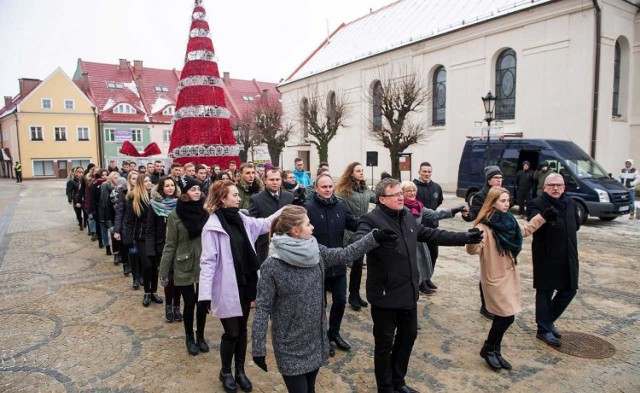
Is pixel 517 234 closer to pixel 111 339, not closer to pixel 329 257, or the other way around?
pixel 329 257

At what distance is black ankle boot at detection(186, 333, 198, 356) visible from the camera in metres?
4.66

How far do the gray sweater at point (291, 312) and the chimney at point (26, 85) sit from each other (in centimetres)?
5184

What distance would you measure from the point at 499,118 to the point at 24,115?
139 feet

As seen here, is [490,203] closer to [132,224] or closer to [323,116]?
[132,224]

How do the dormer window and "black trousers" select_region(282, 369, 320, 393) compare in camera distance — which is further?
the dormer window

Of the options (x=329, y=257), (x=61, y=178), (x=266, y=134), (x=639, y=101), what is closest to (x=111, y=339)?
(x=329, y=257)

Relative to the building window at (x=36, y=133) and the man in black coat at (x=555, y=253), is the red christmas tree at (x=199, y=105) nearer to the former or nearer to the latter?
the man in black coat at (x=555, y=253)

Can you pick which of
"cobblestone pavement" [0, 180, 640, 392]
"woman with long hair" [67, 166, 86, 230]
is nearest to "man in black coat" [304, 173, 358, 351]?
"cobblestone pavement" [0, 180, 640, 392]

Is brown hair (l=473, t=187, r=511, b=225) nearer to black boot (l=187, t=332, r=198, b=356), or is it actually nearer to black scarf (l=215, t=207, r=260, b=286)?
black scarf (l=215, t=207, r=260, b=286)

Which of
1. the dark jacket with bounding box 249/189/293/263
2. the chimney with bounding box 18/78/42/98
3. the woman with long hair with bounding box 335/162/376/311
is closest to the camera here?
the dark jacket with bounding box 249/189/293/263

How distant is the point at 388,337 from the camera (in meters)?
3.61

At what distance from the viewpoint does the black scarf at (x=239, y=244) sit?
3.75 m

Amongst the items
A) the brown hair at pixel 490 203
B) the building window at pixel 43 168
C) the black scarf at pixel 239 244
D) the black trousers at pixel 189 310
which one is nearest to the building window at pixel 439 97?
the brown hair at pixel 490 203

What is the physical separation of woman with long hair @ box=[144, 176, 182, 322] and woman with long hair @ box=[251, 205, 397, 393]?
2.70 meters
